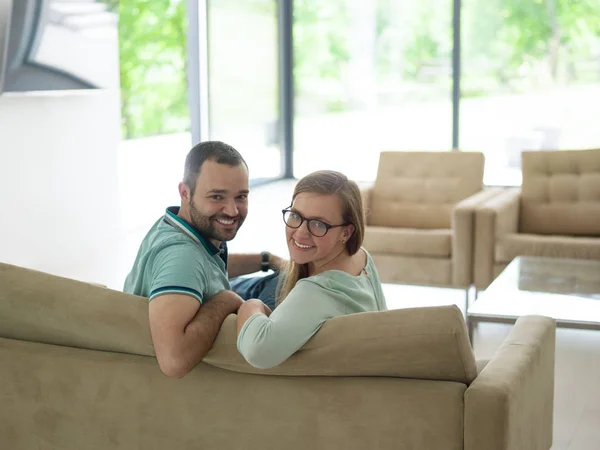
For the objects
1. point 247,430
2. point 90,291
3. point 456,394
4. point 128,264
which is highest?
point 90,291

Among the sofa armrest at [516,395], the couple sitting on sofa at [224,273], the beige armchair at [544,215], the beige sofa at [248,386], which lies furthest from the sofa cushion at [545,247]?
the couple sitting on sofa at [224,273]

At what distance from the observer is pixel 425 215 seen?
18.0 feet

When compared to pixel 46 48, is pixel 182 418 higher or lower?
lower

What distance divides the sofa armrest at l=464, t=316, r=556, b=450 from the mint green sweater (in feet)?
1.10

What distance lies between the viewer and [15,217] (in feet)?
17.8

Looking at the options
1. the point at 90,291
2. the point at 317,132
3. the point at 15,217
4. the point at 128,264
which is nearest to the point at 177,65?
the point at 317,132

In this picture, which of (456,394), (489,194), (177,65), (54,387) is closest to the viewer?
(456,394)

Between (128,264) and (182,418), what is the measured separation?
14.3ft

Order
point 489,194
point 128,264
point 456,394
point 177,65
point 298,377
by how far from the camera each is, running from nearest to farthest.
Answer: point 456,394 → point 298,377 → point 489,194 → point 128,264 → point 177,65

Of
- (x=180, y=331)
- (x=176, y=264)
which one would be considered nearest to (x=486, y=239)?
(x=176, y=264)

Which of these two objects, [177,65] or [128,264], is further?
Answer: [177,65]

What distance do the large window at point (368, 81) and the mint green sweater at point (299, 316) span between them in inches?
288

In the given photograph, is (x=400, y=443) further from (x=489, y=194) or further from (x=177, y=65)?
(x=177, y=65)

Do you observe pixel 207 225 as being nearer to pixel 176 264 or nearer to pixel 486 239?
pixel 176 264
